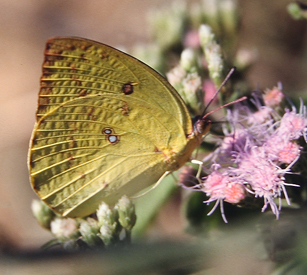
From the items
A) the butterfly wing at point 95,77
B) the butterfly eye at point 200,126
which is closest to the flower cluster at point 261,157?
the butterfly eye at point 200,126

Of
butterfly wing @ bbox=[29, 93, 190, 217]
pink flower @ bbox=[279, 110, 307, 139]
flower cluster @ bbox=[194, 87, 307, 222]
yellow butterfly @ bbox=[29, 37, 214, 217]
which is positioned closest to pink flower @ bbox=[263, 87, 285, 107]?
flower cluster @ bbox=[194, 87, 307, 222]

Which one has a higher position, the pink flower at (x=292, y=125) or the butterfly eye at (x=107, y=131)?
the butterfly eye at (x=107, y=131)

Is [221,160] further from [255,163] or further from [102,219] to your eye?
[102,219]

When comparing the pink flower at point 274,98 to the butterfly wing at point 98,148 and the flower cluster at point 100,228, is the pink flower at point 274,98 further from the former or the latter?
the flower cluster at point 100,228

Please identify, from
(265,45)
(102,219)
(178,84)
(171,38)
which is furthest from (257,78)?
(102,219)

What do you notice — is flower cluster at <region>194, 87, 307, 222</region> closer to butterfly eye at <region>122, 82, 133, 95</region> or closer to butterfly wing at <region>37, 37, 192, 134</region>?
butterfly wing at <region>37, 37, 192, 134</region>

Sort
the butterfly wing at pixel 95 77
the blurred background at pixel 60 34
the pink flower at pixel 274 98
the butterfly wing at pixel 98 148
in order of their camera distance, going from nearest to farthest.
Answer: the butterfly wing at pixel 95 77
the butterfly wing at pixel 98 148
the pink flower at pixel 274 98
the blurred background at pixel 60 34

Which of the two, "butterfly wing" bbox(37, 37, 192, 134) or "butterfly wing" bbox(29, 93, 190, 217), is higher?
"butterfly wing" bbox(37, 37, 192, 134)
